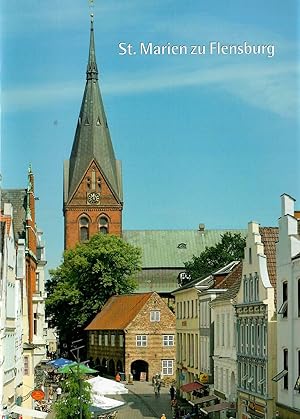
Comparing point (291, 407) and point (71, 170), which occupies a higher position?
point (71, 170)

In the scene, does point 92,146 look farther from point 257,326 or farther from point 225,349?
point 257,326

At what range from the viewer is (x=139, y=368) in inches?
3253

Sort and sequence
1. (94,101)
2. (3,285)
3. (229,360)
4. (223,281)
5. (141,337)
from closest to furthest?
1. (3,285)
2. (229,360)
3. (223,281)
4. (141,337)
5. (94,101)

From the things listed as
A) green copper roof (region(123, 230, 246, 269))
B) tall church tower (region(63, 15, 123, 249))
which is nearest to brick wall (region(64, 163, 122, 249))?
tall church tower (region(63, 15, 123, 249))

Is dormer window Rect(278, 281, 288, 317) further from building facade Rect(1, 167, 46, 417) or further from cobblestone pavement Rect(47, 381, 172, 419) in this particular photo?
cobblestone pavement Rect(47, 381, 172, 419)

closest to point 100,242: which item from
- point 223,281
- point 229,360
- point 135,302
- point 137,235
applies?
point 135,302

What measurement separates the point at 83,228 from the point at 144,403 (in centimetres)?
5869

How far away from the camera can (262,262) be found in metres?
39.8

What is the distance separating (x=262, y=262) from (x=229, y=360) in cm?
742

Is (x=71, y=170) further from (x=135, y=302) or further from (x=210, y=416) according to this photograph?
(x=210, y=416)

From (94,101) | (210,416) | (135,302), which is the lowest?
(210,416)

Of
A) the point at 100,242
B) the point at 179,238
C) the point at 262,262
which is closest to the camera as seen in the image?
the point at 262,262

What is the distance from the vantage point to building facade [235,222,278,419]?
125 ft

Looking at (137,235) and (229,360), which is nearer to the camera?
(229,360)
